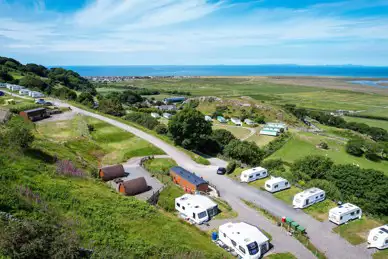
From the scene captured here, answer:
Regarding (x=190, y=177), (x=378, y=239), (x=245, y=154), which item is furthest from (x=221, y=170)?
(x=378, y=239)

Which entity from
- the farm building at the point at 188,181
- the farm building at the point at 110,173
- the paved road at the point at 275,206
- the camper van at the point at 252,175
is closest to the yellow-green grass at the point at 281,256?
the paved road at the point at 275,206

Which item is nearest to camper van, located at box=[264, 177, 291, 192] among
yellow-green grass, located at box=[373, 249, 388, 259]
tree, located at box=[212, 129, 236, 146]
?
yellow-green grass, located at box=[373, 249, 388, 259]

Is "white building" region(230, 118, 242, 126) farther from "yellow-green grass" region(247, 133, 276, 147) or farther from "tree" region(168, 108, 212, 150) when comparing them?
"tree" region(168, 108, 212, 150)

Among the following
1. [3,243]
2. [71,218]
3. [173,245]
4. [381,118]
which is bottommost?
[381,118]

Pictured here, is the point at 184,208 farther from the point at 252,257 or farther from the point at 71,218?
the point at 71,218

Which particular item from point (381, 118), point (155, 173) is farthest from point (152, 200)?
point (381, 118)

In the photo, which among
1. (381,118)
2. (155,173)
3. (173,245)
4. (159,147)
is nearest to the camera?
(173,245)

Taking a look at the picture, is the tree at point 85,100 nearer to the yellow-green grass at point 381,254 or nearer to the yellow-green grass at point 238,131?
the yellow-green grass at point 238,131
